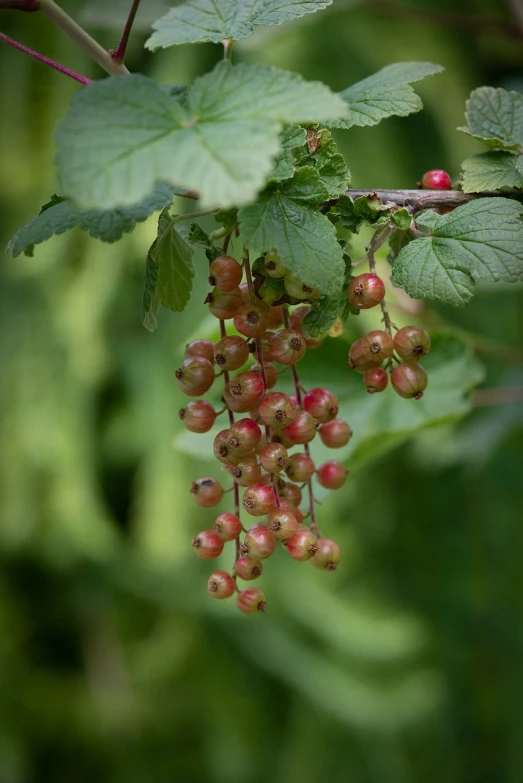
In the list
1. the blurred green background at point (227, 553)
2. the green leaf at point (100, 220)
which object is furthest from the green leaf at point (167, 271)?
the blurred green background at point (227, 553)

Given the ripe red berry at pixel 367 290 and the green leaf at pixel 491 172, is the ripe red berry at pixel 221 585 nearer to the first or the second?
the ripe red berry at pixel 367 290

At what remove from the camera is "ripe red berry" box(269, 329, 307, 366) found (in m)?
0.52

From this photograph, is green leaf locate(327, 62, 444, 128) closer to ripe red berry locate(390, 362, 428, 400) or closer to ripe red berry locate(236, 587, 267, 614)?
ripe red berry locate(390, 362, 428, 400)

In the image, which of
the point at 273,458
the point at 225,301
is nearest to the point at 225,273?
the point at 225,301

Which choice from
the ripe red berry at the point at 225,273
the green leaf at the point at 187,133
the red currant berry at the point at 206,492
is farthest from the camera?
the red currant berry at the point at 206,492

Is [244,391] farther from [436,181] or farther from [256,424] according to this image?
[436,181]

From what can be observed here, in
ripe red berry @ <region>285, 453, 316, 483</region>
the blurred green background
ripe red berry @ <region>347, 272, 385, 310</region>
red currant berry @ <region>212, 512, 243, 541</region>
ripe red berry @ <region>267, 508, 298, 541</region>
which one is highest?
ripe red berry @ <region>347, 272, 385, 310</region>

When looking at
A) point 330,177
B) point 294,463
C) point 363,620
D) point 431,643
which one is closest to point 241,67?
point 330,177

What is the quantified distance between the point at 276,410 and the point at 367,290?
98 mm

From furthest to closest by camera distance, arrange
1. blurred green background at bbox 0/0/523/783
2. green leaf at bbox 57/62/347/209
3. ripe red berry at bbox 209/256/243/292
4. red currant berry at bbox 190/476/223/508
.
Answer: blurred green background at bbox 0/0/523/783 < red currant berry at bbox 190/476/223/508 < ripe red berry at bbox 209/256/243/292 < green leaf at bbox 57/62/347/209

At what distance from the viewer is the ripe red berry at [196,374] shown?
1.85 feet

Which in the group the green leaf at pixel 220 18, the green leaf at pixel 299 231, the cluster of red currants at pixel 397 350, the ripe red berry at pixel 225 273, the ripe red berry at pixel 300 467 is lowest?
the ripe red berry at pixel 300 467

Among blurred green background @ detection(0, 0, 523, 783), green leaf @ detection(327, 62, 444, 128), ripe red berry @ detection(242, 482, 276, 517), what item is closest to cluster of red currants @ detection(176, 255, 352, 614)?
ripe red berry @ detection(242, 482, 276, 517)

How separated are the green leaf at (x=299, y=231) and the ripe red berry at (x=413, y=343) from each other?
0.28 feet
